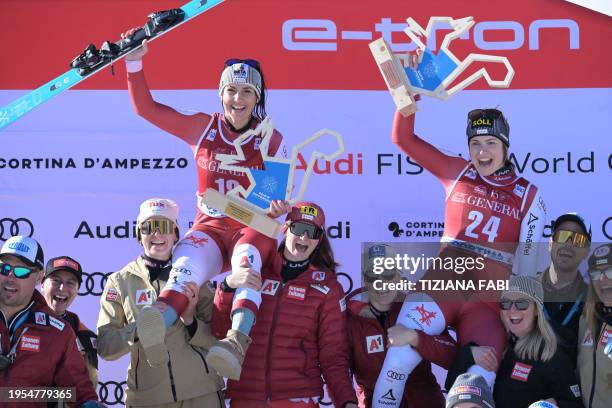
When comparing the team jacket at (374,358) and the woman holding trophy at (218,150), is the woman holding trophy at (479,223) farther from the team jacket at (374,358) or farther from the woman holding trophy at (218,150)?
the woman holding trophy at (218,150)

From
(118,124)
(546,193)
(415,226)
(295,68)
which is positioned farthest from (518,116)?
(118,124)

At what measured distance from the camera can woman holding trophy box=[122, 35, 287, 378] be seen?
536 centimetres

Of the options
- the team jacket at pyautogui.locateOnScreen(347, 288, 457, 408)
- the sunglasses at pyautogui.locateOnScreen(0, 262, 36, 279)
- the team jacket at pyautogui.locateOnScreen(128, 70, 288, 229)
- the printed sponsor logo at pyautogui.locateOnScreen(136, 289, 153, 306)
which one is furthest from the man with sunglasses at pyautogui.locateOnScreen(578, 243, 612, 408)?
the sunglasses at pyautogui.locateOnScreen(0, 262, 36, 279)

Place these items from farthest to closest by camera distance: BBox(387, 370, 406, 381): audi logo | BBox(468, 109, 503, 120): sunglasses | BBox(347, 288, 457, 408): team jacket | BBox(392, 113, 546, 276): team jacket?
BBox(468, 109, 503, 120): sunglasses → BBox(392, 113, 546, 276): team jacket → BBox(347, 288, 457, 408): team jacket → BBox(387, 370, 406, 381): audi logo

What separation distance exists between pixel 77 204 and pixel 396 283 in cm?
221

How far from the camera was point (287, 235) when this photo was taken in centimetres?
554

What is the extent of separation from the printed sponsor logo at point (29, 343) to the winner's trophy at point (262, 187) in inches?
41.3

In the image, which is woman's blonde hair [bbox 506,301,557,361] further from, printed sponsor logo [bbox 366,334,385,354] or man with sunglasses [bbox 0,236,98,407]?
man with sunglasses [bbox 0,236,98,407]

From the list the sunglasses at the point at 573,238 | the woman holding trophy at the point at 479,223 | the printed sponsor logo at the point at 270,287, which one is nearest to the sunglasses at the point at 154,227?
the printed sponsor logo at the point at 270,287

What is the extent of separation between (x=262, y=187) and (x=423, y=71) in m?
0.99

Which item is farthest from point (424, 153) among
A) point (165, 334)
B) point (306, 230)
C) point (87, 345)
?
point (87, 345)

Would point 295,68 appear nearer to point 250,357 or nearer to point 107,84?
point 107,84

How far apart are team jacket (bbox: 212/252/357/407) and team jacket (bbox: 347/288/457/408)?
0.10m

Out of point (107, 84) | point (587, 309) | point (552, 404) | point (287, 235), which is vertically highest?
point (107, 84)
